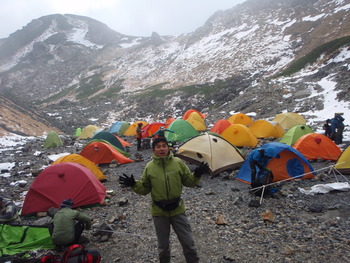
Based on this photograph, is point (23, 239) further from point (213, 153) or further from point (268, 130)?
point (268, 130)

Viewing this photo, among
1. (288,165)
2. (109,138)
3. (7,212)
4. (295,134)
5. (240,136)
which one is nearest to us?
(7,212)

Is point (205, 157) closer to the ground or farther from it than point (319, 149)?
farther from it

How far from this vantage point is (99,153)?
13156mm

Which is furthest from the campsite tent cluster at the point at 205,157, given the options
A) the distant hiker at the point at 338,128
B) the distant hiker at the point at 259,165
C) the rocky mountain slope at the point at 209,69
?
the rocky mountain slope at the point at 209,69

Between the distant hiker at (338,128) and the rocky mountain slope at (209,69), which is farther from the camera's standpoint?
the rocky mountain slope at (209,69)

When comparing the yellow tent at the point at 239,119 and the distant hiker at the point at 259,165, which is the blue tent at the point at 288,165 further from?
the yellow tent at the point at 239,119

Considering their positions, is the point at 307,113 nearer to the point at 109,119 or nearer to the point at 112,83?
the point at 109,119

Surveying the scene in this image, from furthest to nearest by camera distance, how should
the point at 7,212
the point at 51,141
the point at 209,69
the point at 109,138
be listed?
the point at 209,69 → the point at 51,141 → the point at 109,138 → the point at 7,212

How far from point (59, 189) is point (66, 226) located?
8.45 ft

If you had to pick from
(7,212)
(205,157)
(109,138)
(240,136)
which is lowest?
(240,136)

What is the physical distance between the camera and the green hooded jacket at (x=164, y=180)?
4.12m

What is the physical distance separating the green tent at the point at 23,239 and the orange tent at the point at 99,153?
7.32 metres

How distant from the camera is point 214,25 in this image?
7075cm

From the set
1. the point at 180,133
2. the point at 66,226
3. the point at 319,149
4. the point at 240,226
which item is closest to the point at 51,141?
the point at 180,133
